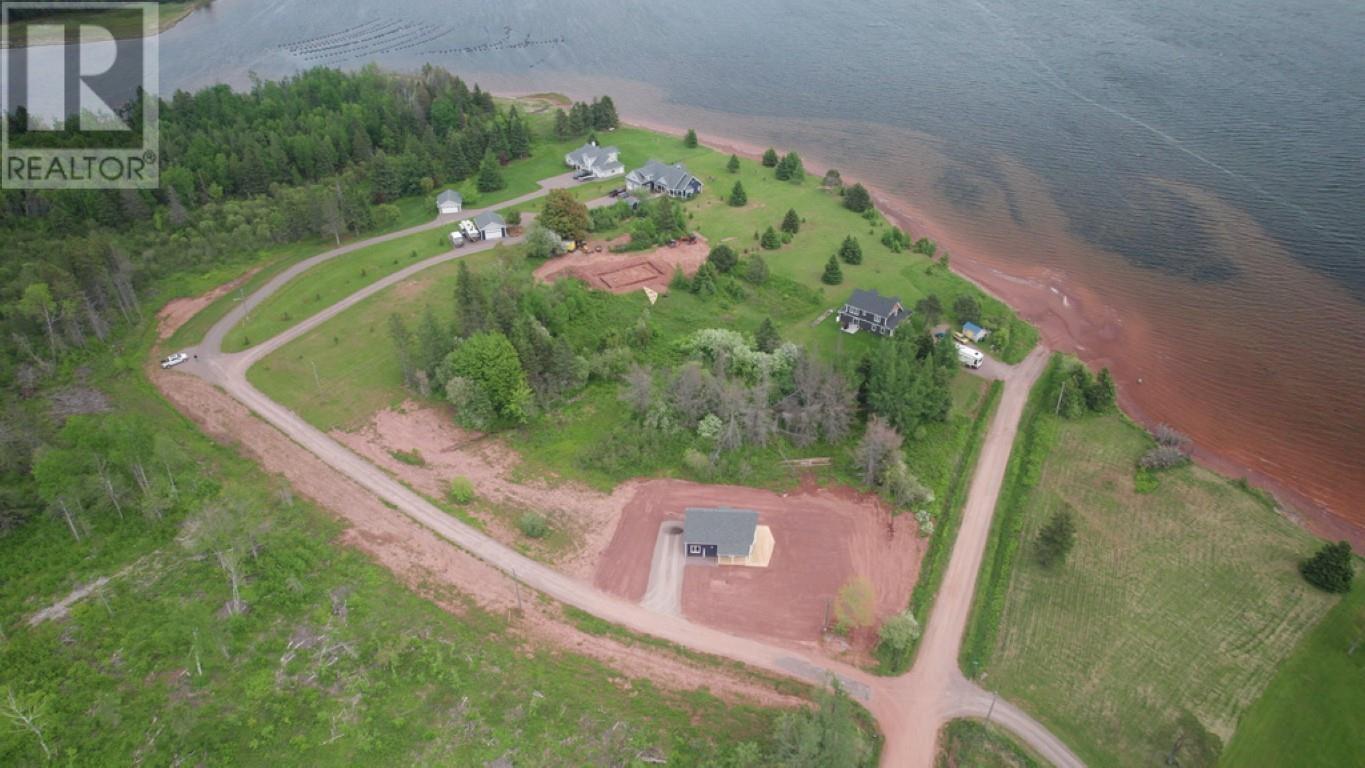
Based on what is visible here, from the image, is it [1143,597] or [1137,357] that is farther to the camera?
[1137,357]

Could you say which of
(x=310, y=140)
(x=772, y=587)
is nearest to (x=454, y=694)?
(x=772, y=587)

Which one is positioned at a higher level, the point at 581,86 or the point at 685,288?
the point at 581,86

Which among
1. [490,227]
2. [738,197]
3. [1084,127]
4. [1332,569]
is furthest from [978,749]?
[1084,127]

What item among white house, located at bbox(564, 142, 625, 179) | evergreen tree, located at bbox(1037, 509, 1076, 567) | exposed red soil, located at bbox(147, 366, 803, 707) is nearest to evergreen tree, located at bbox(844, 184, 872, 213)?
white house, located at bbox(564, 142, 625, 179)

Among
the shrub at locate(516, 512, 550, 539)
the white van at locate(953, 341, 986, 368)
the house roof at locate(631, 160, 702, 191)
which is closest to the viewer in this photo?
the shrub at locate(516, 512, 550, 539)

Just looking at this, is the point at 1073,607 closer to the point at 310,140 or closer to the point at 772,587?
the point at 772,587

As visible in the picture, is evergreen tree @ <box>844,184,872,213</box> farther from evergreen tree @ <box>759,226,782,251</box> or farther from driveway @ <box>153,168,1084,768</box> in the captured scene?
driveway @ <box>153,168,1084,768</box>

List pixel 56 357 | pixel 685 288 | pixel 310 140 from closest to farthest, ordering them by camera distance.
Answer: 1. pixel 56 357
2. pixel 685 288
3. pixel 310 140

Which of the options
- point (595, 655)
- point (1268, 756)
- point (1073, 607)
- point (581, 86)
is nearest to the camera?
point (1268, 756)
